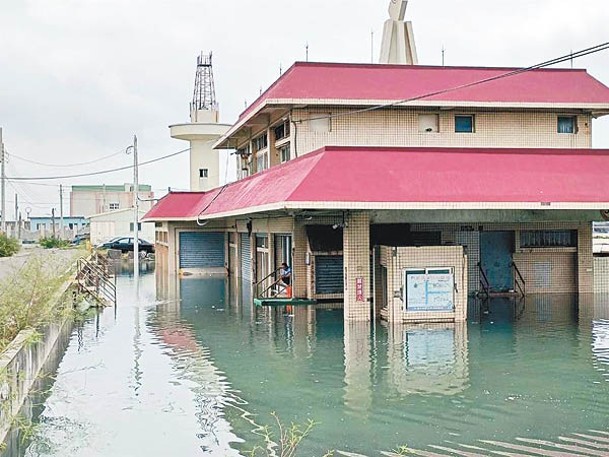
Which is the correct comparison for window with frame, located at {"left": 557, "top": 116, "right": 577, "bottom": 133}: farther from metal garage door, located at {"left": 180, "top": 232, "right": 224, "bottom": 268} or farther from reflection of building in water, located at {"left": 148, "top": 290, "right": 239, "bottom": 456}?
metal garage door, located at {"left": 180, "top": 232, "right": 224, "bottom": 268}

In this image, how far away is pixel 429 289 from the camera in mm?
19547

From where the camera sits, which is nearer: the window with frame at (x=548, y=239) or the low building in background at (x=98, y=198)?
the window with frame at (x=548, y=239)

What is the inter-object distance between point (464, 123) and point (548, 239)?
166 inches

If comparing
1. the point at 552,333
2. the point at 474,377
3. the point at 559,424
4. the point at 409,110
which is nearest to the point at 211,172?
the point at 409,110

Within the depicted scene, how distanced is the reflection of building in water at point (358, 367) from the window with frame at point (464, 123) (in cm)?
849

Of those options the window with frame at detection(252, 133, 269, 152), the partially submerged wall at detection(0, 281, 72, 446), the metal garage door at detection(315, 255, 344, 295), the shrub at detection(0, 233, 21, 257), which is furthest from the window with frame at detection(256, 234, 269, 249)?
the shrub at detection(0, 233, 21, 257)

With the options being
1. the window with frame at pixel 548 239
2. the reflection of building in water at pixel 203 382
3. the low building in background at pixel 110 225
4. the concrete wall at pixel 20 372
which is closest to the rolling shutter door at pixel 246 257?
the window with frame at pixel 548 239

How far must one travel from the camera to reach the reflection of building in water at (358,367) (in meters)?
11.6

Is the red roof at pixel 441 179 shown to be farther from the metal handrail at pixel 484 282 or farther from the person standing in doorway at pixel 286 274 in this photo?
the metal handrail at pixel 484 282

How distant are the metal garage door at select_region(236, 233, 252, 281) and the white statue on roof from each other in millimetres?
8690

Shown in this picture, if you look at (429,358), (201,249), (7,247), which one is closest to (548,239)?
(429,358)

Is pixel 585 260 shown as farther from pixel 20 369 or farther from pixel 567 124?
pixel 20 369

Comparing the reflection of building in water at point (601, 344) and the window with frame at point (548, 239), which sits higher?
the window with frame at point (548, 239)

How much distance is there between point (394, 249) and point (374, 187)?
1.83 meters
